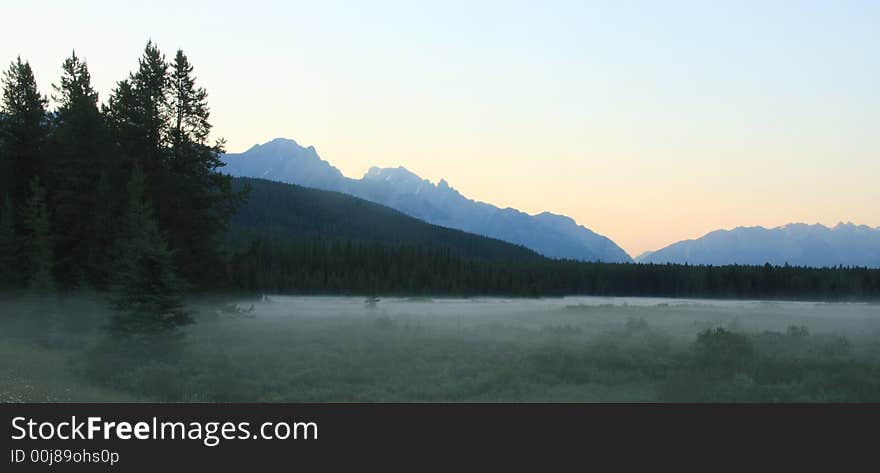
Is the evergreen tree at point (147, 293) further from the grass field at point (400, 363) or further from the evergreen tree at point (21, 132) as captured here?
the evergreen tree at point (21, 132)

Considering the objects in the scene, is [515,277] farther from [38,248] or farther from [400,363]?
[400,363]

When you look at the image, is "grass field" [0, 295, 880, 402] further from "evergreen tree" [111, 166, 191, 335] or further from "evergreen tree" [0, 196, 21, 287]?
"evergreen tree" [0, 196, 21, 287]

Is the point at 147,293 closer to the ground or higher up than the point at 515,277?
closer to the ground

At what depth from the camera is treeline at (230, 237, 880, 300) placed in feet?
396

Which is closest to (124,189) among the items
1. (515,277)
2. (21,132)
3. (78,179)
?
(78,179)

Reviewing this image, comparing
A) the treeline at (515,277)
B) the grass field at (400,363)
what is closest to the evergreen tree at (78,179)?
the grass field at (400,363)

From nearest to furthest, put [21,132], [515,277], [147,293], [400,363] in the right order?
[147,293]
[400,363]
[21,132]
[515,277]

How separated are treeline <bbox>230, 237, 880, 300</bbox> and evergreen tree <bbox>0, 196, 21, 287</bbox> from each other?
229 ft

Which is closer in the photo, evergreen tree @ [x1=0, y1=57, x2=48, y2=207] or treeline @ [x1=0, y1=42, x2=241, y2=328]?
treeline @ [x1=0, y1=42, x2=241, y2=328]

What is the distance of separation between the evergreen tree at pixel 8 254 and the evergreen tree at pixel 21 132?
6.85m

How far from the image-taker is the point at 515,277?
133 m

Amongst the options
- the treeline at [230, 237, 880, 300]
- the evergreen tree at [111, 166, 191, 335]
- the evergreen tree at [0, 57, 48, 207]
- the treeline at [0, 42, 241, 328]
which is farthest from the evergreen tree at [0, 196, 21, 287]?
the treeline at [230, 237, 880, 300]

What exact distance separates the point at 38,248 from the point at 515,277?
330 ft

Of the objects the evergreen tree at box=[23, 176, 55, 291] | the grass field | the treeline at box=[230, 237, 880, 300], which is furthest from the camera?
the treeline at box=[230, 237, 880, 300]
